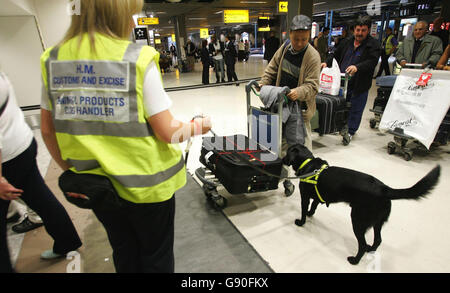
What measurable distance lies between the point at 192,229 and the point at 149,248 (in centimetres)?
114

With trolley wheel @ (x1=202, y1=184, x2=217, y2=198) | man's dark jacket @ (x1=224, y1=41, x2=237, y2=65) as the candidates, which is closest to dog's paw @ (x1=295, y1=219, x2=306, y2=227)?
trolley wheel @ (x1=202, y1=184, x2=217, y2=198)

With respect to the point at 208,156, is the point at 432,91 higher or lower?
higher

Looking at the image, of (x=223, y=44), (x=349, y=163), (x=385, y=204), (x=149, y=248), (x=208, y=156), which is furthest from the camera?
(x=223, y=44)

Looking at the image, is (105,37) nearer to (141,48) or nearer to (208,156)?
(141,48)

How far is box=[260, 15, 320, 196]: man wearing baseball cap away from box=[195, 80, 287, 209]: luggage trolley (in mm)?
238

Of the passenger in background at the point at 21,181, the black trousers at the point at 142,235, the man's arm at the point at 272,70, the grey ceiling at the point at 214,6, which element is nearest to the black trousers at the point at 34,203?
the passenger in background at the point at 21,181

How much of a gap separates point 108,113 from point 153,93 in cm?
17

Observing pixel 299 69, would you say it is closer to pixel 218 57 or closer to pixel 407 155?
pixel 407 155

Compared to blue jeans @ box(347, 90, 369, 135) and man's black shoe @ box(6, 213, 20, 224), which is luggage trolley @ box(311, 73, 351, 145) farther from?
man's black shoe @ box(6, 213, 20, 224)

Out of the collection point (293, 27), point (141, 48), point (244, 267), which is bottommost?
point (244, 267)

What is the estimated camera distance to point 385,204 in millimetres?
1542

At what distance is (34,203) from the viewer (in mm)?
1622

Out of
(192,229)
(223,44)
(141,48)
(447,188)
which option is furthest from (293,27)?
(223,44)

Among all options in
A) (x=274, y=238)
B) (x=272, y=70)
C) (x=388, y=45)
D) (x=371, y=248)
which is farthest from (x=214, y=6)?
(x=371, y=248)
